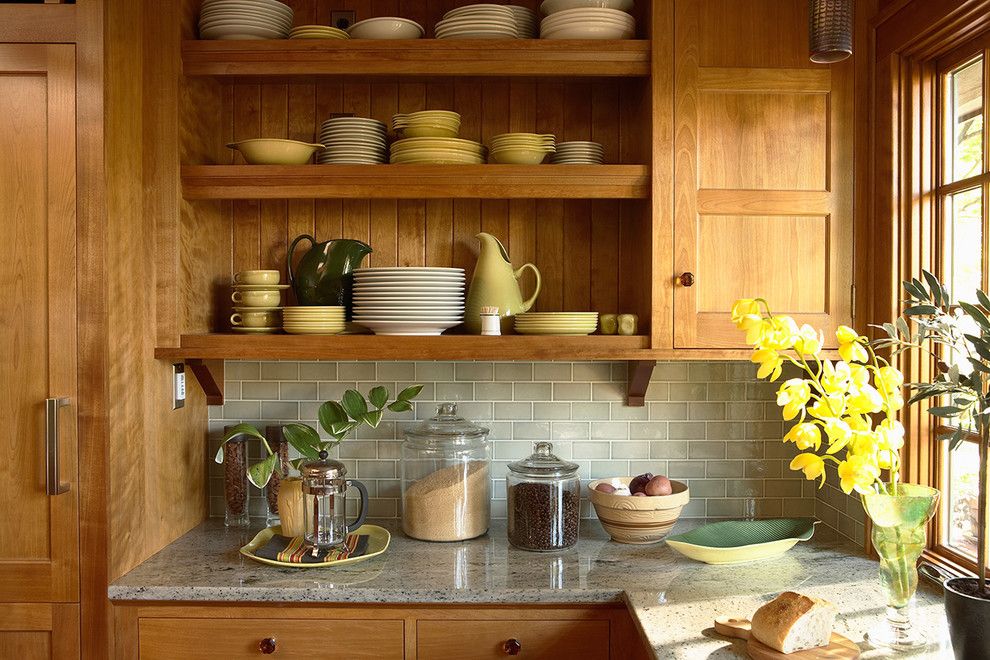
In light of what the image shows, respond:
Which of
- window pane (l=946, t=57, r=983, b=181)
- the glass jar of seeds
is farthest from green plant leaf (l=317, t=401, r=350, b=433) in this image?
window pane (l=946, t=57, r=983, b=181)

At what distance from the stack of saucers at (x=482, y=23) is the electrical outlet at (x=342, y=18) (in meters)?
0.40

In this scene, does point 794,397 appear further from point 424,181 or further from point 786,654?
point 424,181

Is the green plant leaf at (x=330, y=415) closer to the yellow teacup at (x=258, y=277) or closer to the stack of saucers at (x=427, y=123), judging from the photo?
the yellow teacup at (x=258, y=277)

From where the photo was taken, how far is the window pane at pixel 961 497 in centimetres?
189

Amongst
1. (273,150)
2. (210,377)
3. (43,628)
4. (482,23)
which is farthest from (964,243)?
(43,628)

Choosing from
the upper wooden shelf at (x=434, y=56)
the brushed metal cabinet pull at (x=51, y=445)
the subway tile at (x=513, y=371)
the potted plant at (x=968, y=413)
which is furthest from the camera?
the subway tile at (x=513, y=371)

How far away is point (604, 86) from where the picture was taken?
251 centimetres

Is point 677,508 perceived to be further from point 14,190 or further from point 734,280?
point 14,190

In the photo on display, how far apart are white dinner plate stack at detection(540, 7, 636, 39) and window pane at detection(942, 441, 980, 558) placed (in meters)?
1.34

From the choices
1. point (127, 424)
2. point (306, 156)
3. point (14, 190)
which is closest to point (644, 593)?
point (127, 424)

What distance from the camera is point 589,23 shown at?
2.22m

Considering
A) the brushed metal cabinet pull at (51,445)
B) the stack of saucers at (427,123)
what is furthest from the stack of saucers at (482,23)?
the brushed metal cabinet pull at (51,445)

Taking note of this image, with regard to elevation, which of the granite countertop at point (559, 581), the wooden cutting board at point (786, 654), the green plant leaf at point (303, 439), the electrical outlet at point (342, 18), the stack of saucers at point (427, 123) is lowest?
the granite countertop at point (559, 581)

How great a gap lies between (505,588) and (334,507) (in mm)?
537
